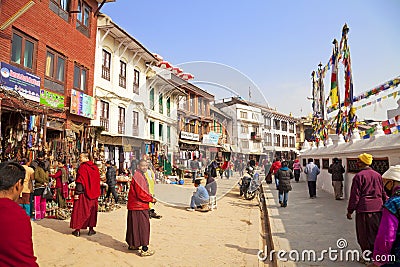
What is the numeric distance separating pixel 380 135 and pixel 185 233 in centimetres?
592

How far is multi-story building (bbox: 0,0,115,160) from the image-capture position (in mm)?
9078

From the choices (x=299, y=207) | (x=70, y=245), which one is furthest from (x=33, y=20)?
(x=299, y=207)

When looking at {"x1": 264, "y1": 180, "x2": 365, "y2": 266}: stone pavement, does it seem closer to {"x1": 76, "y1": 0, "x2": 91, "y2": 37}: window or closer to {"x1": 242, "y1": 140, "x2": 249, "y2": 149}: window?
{"x1": 242, "y1": 140, "x2": 249, "y2": 149}: window

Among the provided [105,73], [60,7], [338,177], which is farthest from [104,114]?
[338,177]

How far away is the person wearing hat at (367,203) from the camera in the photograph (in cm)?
426

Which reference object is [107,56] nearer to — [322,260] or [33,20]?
[33,20]

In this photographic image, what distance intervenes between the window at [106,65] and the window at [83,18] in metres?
1.64

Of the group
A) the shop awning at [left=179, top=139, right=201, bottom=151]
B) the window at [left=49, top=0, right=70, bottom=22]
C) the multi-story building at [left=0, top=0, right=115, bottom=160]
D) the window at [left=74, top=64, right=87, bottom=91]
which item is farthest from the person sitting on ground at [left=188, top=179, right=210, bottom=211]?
the window at [left=49, top=0, right=70, bottom=22]

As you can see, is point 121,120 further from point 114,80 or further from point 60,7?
point 60,7

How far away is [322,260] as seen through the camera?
15.4ft

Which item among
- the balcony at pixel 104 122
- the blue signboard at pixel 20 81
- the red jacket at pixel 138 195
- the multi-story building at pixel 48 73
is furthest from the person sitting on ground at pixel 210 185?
the balcony at pixel 104 122

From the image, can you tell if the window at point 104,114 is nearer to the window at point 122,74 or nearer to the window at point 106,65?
the window at point 106,65

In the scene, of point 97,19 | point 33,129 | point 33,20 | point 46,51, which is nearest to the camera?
point 33,129

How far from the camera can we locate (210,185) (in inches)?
322
